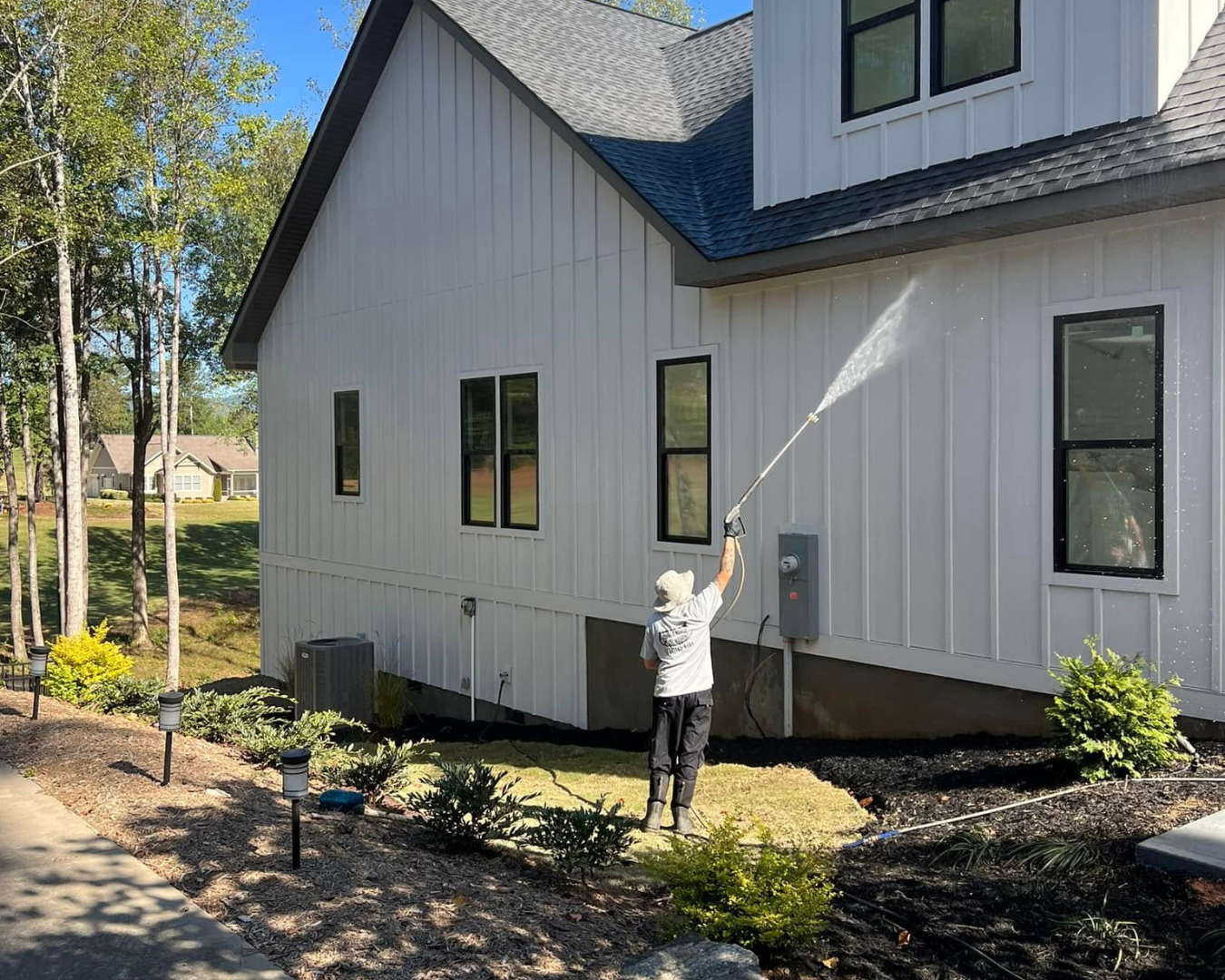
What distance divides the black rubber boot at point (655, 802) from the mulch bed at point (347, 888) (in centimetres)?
114

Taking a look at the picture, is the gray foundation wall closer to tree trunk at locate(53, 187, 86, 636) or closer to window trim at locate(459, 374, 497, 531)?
window trim at locate(459, 374, 497, 531)

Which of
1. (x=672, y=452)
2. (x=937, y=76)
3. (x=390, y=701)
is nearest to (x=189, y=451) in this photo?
(x=390, y=701)

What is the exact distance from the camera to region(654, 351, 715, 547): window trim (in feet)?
31.8

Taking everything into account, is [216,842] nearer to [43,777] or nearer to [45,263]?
[43,777]

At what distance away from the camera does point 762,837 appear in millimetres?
4859

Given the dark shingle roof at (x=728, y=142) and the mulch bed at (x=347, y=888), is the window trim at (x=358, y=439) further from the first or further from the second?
the mulch bed at (x=347, y=888)

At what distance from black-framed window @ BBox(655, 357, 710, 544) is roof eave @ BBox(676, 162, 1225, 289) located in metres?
0.94

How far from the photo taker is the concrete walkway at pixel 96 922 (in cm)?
466

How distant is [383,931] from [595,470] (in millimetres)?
6543

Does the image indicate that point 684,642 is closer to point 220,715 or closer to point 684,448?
point 684,448

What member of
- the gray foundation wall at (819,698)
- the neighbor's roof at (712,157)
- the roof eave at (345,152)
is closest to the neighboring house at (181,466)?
the roof eave at (345,152)

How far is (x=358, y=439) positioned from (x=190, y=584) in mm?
22979

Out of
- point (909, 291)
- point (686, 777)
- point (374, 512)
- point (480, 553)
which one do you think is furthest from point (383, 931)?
point (374, 512)

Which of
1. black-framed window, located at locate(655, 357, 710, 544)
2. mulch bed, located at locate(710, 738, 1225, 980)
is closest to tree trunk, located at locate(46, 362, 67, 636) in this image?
black-framed window, located at locate(655, 357, 710, 544)
